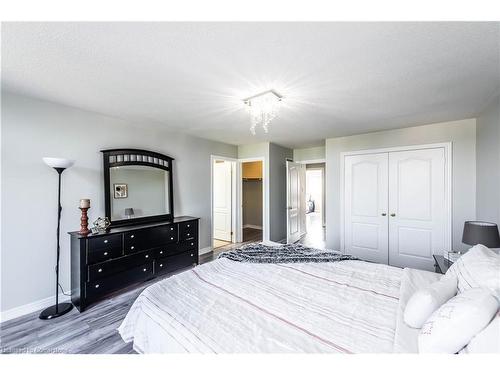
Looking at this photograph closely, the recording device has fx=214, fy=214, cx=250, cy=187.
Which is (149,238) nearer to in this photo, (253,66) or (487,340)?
(253,66)

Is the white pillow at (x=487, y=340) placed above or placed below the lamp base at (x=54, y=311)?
above

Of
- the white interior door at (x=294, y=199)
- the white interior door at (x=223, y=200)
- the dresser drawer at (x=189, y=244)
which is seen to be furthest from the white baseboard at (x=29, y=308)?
the white interior door at (x=294, y=199)

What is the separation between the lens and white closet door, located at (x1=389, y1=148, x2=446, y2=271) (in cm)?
329

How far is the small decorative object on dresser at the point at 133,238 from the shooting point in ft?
7.94

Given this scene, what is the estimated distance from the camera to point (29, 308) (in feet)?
7.63

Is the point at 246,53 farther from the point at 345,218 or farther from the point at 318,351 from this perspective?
the point at 345,218

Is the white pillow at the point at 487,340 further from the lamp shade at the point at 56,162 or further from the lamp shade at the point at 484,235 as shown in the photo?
the lamp shade at the point at 56,162

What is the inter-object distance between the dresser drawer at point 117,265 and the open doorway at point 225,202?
209 cm

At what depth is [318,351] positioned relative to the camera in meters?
1.02

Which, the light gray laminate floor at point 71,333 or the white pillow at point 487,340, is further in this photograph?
the light gray laminate floor at point 71,333

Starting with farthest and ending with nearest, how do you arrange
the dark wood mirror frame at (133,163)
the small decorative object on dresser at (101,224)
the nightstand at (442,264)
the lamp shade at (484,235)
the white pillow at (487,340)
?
the dark wood mirror frame at (133,163), the small decorative object on dresser at (101,224), the nightstand at (442,264), the lamp shade at (484,235), the white pillow at (487,340)

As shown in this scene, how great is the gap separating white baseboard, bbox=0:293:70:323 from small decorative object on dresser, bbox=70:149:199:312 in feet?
0.59

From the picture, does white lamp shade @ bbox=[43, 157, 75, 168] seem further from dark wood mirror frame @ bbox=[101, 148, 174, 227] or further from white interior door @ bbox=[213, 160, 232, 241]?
white interior door @ bbox=[213, 160, 232, 241]
